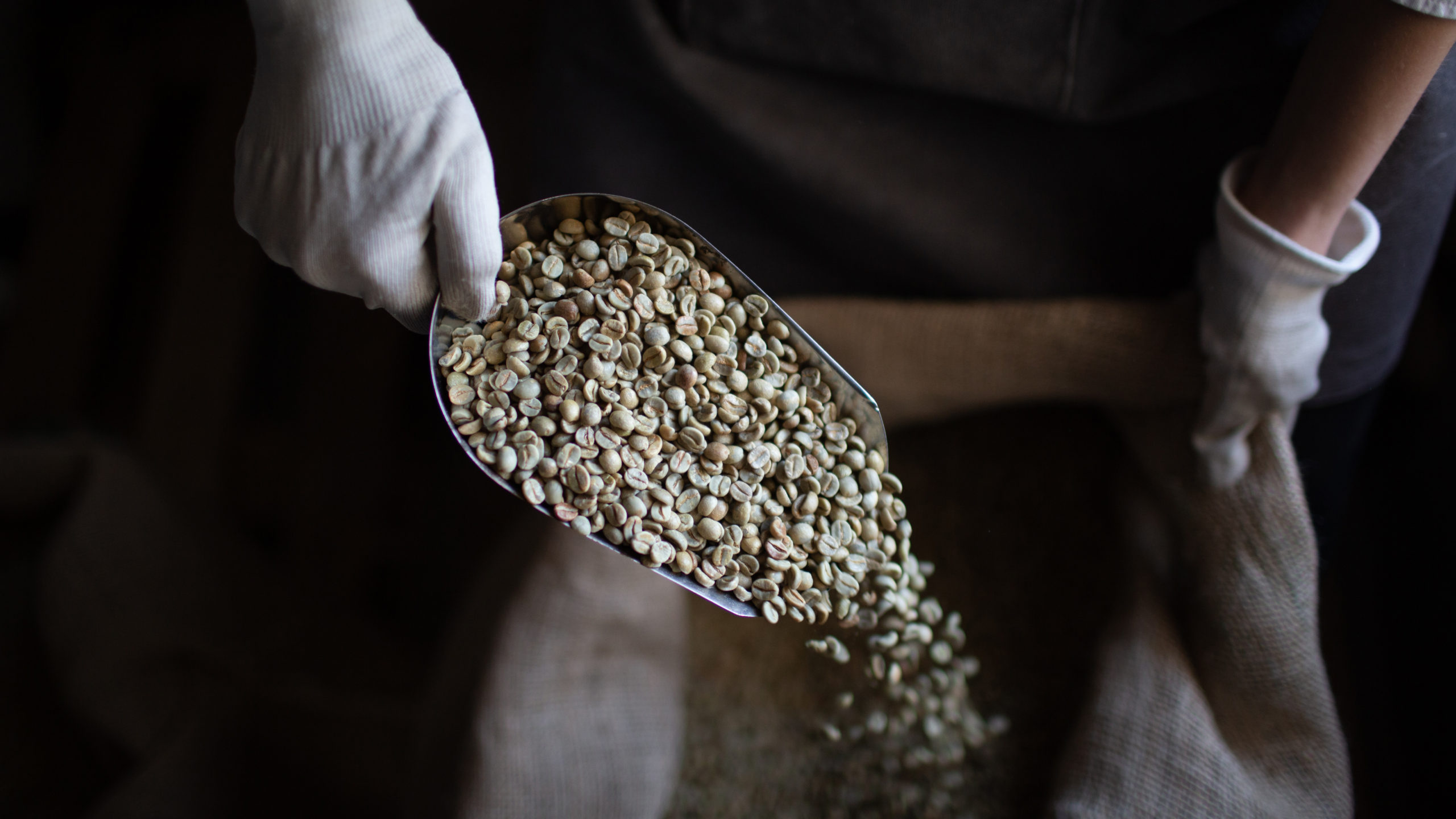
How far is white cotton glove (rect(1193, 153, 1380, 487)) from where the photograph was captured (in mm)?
661

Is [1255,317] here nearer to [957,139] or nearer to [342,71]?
[957,139]

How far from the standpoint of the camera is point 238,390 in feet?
4.50

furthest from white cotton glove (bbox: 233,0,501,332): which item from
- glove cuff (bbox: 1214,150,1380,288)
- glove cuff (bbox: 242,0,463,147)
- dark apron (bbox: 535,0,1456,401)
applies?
glove cuff (bbox: 1214,150,1380,288)

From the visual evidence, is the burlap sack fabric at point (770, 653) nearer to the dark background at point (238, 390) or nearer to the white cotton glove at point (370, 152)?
the dark background at point (238, 390)

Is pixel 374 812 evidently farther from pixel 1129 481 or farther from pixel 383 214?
pixel 1129 481

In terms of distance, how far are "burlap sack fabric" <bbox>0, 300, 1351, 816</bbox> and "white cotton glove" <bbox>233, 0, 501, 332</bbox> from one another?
0.43m

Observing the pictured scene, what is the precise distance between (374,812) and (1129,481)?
93 centimetres

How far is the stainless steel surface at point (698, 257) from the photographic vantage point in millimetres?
532

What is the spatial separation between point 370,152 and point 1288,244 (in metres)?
0.67

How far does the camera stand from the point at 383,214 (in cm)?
54

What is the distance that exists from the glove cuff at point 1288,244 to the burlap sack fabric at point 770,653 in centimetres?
12

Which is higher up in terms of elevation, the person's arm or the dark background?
the person's arm

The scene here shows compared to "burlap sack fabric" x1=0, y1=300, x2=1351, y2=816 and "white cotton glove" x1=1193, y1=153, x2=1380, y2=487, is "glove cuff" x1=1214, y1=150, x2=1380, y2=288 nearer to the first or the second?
"white cotton glove" x1=1193, y1=153, x2=1380, y2=487

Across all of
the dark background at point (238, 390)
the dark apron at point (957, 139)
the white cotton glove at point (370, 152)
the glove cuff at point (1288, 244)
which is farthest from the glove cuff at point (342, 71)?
the glove cuff at point (1288, 244)
